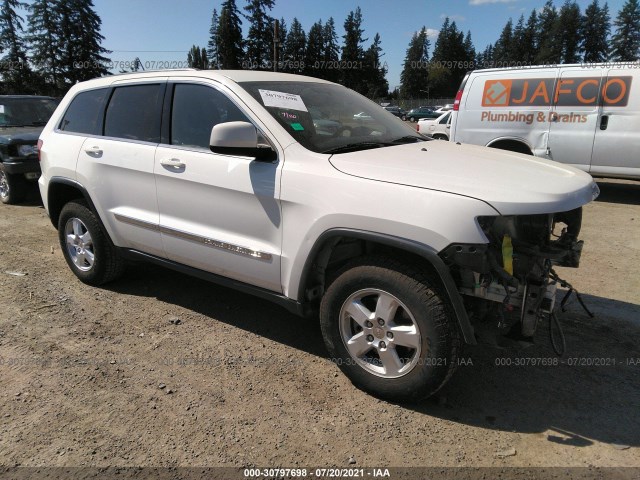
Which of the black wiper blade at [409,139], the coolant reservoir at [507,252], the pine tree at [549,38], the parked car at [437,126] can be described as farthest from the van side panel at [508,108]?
the pine tree at [549,38]

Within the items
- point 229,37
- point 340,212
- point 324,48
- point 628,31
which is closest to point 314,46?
point 324,48

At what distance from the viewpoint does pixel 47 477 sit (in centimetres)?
221

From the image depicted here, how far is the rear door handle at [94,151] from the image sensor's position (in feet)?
12.8

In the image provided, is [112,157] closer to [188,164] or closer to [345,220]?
[188,164]

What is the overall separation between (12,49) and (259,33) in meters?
37.5

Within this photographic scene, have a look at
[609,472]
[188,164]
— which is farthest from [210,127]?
[609,472]

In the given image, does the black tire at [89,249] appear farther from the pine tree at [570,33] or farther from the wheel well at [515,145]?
the pine tree at [570,33]

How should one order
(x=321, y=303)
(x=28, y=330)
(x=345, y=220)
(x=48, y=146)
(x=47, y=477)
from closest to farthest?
(x=47, y=477), (x=345, y=220), (x=321, y=303), (x=28, y=330), (x=48, y=146)

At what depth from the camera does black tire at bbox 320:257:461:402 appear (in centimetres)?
242

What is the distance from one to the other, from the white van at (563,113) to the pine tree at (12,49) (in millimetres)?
49764

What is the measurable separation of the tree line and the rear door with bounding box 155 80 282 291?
4688cm

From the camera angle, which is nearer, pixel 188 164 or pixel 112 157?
pixel 188 164

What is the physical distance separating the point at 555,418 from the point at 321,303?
1430 millimetres

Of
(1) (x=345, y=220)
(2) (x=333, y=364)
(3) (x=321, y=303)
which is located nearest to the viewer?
(1) (x=345, y=220)
